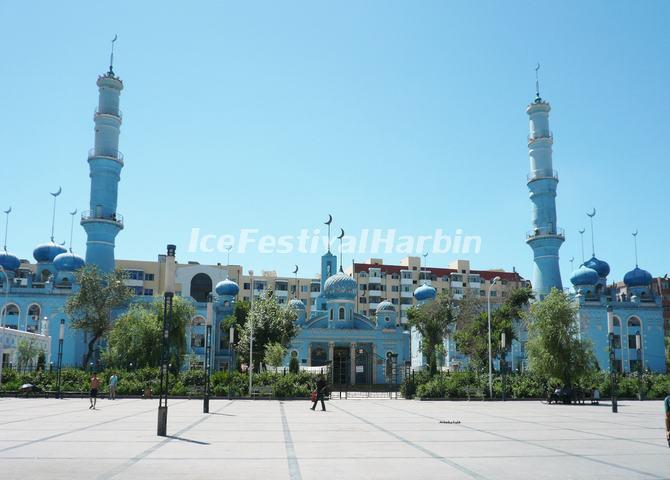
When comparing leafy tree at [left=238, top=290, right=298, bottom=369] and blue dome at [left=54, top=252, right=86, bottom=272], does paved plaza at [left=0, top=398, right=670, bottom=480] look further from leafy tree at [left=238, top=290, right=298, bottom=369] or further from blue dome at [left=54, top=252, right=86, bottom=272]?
blue dome at [left=54, top=252, right=86, bottom=272]

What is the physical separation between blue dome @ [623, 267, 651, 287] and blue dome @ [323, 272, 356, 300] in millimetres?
30054

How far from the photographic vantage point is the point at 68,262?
2635 inches

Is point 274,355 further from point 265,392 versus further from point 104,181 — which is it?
point 104,181

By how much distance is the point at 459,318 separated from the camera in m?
62.0

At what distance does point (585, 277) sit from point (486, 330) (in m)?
15.0

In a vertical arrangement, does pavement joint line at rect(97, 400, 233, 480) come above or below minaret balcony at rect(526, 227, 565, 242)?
below

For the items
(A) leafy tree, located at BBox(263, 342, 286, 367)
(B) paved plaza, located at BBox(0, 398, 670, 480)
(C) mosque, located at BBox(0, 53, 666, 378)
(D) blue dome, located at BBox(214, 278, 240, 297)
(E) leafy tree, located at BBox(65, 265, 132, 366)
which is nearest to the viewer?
(B) paved plaza, located at BBox(0, 398, 670, 480)

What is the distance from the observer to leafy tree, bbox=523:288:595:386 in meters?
39.0

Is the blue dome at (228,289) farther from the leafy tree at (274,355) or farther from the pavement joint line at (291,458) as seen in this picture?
the pavement joint line at (291,458)

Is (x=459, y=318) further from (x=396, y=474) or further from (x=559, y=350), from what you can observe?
(x=396, y=474)

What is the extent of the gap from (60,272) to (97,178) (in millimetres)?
12367

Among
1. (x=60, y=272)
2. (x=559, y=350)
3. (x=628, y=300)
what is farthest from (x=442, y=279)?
(x=559, y=350)

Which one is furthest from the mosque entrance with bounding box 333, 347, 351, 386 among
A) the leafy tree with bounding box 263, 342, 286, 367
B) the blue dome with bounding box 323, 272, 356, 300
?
the leafy tree with bounding box 263, 342, 286, 367

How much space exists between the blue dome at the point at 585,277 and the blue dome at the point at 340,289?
76.6ft
